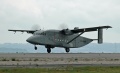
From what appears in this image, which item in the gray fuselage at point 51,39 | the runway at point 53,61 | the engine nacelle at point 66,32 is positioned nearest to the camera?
the runway at point 53,61

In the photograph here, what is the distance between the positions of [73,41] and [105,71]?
161ft

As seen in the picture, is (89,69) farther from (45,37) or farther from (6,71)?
(45,37)

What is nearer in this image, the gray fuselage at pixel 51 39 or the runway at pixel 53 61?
the runway at pixel 53 61

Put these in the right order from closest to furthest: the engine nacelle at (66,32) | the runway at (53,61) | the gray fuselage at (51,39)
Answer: the runway at (53,61) → the gray fuselage at (51,39) → the engine nacelle at (66,32)

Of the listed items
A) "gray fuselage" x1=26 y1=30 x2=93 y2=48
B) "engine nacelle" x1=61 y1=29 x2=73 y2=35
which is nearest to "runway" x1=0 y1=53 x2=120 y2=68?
"gray fuselage" x1=26 y1=30 x2=93 y2=48

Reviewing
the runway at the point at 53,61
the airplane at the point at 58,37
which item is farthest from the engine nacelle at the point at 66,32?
the runway at the point at 53,61

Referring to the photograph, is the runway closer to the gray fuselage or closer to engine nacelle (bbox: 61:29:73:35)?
the gray fuselage

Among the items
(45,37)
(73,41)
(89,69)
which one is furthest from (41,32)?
(89,69)

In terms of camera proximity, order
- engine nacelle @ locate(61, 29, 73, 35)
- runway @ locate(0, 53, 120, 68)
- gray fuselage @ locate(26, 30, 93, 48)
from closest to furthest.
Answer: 1. runway @ locate(0, 53, 120, 68)
2. gray fuselage @ locate(26, 30, 93, 48)
3. engine nacelle @ locate(61, 29, 73, 35)

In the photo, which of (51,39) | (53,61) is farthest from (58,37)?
(53,61)

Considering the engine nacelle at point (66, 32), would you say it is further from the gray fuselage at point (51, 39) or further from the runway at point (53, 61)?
the runway at point (53, 61)

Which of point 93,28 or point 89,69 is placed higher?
point 93,28

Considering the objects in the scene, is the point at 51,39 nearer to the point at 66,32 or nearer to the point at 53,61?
the point at 66,32

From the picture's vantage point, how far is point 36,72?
32.8 meters
